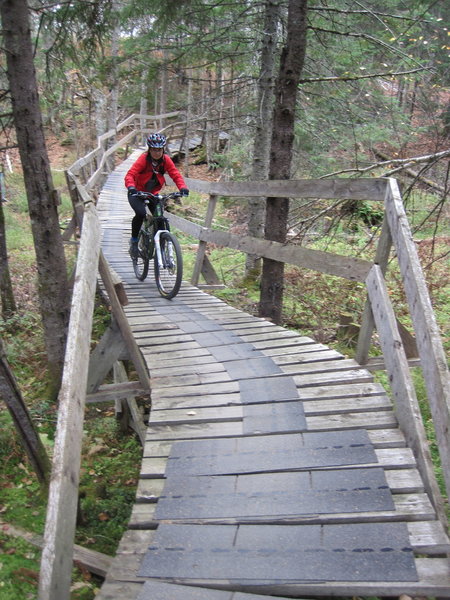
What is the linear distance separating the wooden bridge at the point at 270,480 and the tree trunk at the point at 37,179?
1.72 m

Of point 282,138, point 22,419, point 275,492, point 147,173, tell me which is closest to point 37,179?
point 147,173

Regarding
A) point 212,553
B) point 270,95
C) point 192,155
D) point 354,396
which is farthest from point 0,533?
point 192,155

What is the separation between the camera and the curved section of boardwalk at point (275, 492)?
240 cm

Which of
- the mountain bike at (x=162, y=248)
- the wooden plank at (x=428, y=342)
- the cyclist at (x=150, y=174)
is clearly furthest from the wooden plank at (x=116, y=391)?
the cyclist at (x=150, y=174)

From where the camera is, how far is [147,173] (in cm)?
812

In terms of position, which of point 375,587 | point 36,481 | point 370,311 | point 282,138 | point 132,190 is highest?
point 282,138

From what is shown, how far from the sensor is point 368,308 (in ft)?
15.3

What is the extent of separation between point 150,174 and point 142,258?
4.75 feet

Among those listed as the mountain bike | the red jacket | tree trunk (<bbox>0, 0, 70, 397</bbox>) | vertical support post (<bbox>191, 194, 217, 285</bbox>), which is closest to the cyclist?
the red jacket

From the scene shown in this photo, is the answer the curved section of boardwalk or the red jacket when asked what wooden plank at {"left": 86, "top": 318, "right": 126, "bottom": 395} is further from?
the red jacket

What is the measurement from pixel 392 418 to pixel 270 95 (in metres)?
9.00

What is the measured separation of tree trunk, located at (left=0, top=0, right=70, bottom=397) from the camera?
17.9 ft

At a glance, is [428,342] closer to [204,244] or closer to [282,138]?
[282,138]

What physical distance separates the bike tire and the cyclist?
0.22 meters
